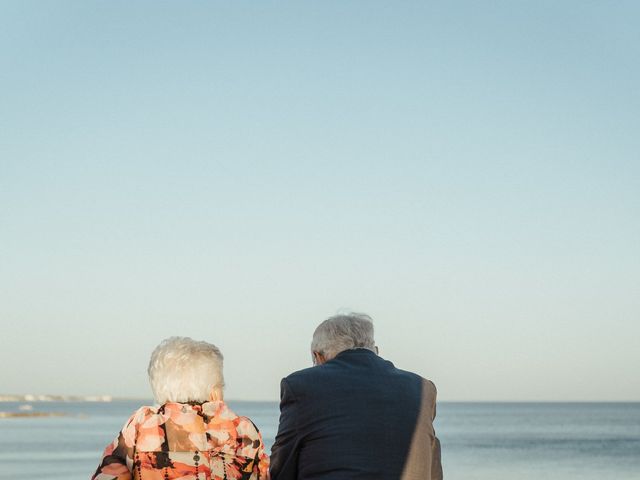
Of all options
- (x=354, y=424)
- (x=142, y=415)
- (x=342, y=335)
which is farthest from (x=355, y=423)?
(x=142, y=415)

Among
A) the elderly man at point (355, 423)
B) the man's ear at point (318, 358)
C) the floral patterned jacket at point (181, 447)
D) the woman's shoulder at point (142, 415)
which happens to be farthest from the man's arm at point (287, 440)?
the woman's shoulder at point (142, 415)

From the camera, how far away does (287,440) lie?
3275 mm

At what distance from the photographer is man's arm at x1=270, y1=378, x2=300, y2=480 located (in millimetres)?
3252

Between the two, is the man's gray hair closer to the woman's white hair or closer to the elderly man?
the elderly man

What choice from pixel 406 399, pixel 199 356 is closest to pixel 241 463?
pixel 199 356

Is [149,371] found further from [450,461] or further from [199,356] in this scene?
[450,461]

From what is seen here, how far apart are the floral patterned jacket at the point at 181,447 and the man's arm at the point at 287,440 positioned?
0.10 metres

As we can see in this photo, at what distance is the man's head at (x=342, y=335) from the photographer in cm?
340

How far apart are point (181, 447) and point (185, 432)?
5 cm

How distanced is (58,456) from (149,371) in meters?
21.6

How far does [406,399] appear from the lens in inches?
129

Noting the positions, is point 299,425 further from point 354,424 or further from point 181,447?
point 181,447

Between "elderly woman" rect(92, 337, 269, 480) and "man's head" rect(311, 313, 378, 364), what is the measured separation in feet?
1.15

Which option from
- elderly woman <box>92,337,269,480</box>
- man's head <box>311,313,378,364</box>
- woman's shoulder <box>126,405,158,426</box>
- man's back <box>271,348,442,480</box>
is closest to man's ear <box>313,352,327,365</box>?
man's head <box>311,313,378,364</box>
